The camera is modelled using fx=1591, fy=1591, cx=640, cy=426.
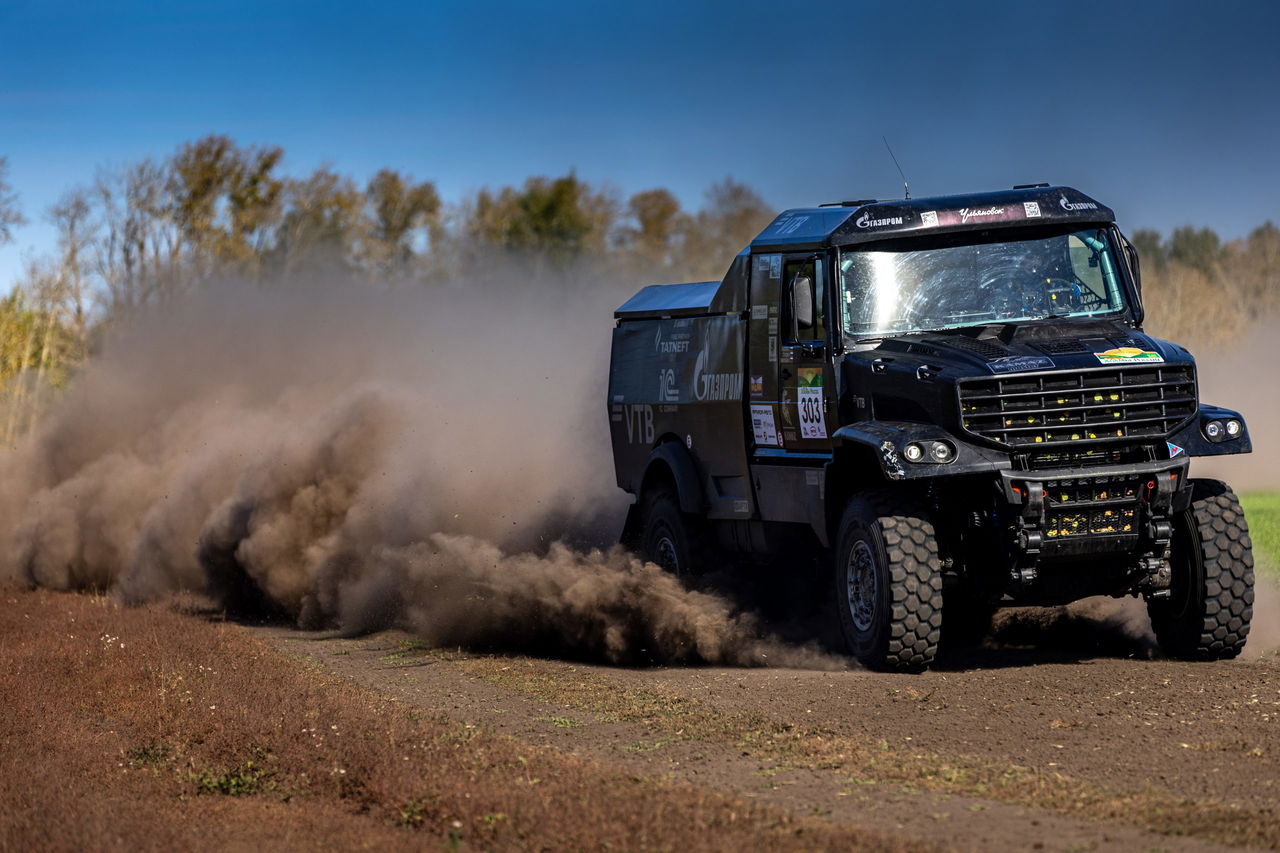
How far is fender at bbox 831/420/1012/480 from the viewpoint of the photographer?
33.8 feet

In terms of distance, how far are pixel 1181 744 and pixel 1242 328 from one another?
53.1 metres

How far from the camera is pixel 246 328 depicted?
27625 mm

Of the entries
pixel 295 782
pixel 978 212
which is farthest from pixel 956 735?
pixel 978 212

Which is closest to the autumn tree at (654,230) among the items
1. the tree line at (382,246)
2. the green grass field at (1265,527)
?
the tree line at (382,246)

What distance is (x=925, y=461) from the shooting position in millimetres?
10336

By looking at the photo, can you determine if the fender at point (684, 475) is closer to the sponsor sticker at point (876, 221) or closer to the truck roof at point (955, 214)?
the truck roof at point (955, 214)

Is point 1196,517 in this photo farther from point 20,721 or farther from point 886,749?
point 20,721

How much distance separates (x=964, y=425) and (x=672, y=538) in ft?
13.9

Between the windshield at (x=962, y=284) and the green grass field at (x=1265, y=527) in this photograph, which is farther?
the green grass field at (x=1265, y=527)

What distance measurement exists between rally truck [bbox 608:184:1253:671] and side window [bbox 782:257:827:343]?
2cm

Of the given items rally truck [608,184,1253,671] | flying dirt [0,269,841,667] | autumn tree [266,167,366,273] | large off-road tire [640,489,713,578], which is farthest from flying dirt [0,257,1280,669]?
autumn tree [266,167,366,273]

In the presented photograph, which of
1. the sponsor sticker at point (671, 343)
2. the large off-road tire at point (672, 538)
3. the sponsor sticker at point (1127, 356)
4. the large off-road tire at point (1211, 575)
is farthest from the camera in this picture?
the sponsor sticker at point (671, 343)

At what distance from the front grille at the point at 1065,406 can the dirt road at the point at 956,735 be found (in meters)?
1.65

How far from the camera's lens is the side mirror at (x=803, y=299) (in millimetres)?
11648
